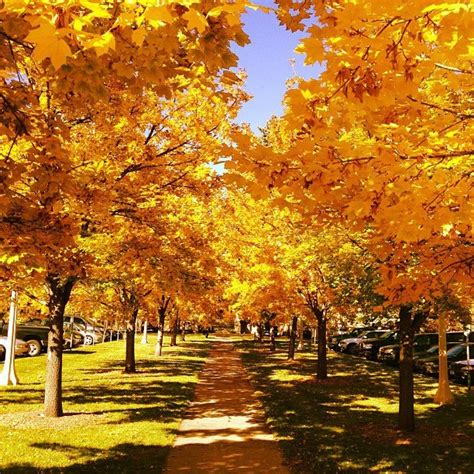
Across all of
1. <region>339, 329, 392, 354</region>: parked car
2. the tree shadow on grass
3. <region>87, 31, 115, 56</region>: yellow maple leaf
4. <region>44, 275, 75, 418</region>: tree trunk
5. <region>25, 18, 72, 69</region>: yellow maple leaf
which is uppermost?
<region>87, 31, 115, 56</region>: yellow maple leaf

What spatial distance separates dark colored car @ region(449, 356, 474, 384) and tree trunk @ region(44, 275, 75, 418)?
14.4 meters

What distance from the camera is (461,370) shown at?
19.5m

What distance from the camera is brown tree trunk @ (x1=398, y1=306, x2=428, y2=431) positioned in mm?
10836

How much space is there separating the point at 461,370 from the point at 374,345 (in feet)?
40.1

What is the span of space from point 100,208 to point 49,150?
283 centimetres

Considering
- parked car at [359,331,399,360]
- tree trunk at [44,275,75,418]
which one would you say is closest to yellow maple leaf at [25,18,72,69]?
tree trunk at [44,275,75,418]

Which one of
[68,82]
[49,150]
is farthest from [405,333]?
[68,82]

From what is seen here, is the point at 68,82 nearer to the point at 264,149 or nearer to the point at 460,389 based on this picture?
the point at 264,149

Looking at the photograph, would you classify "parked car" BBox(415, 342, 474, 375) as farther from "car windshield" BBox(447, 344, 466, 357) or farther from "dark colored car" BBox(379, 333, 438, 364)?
"dark colored car" BBox(379, 333, 438, 364)

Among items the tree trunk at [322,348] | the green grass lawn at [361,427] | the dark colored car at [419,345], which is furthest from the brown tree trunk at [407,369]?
the dark colored car at [419,345]

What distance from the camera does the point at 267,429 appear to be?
35.7 feet

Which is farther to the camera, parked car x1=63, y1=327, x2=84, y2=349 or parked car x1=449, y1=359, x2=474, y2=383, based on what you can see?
parked car x1=63, y1=327, x2=84, y2=349

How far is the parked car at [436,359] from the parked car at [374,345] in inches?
268

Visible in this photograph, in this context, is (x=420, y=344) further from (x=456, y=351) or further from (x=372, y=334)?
(x=372, y=334)
